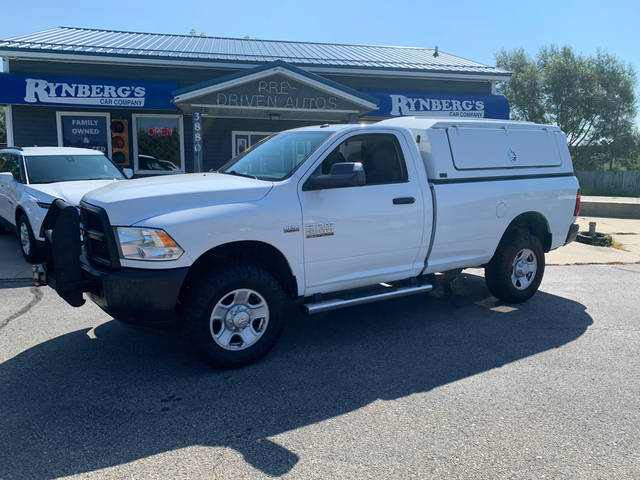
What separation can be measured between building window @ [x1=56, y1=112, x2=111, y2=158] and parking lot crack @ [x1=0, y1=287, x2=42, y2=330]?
929cm

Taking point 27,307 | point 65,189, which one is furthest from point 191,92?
point 27,307

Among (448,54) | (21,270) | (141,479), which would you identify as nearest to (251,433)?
(141,479)

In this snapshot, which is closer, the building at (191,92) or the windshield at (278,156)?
the windshield at (278,156)

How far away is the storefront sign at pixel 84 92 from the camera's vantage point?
13383 millimetres

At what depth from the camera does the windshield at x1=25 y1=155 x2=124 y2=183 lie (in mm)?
8477

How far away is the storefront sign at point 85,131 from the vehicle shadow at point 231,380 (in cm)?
1125

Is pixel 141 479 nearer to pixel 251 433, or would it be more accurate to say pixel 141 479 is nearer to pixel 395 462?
pixel 251 433

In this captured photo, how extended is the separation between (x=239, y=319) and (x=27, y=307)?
3.15 meters

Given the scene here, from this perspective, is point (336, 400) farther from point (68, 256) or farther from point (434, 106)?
point (434, 106)

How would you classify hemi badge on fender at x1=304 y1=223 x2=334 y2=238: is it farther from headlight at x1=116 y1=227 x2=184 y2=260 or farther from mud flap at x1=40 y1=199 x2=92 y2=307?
mud flap at x1=40 y1=199 x2=92 y2=307

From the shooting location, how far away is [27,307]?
596 centimetres

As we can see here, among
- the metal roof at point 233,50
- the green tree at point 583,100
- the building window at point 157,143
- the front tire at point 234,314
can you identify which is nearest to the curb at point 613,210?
the metal roof at point 233,50

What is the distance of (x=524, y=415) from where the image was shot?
359cm

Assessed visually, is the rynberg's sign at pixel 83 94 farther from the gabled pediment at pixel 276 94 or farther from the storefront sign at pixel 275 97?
the storefront sign at pixel 275 97
